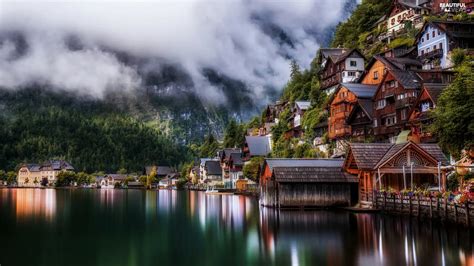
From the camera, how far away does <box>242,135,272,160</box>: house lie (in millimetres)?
133875

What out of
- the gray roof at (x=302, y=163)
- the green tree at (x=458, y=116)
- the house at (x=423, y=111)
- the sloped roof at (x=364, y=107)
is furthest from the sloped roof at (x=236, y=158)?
the green tree at (x=458, y=116)

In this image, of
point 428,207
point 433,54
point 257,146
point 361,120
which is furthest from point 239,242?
point 257,146

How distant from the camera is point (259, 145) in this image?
136 metres

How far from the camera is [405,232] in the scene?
3466 cm

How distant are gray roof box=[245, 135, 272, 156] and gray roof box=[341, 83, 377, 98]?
47.5 meters

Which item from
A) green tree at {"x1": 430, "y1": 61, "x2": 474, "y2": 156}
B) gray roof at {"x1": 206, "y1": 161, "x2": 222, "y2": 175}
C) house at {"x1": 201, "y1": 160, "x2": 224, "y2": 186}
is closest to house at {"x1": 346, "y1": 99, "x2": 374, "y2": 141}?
green tree at {"x1": 430, "y1": 61, "x2": 474, "y2": 156}

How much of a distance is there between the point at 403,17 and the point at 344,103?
40.0 m

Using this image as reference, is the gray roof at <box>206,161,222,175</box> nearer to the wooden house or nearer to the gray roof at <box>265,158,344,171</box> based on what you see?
the wooden house

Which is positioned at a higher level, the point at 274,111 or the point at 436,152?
the point at 274,111

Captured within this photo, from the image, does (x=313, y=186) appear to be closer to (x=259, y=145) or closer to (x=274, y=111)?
(x=259, y=145)

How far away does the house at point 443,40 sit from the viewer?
85750mm

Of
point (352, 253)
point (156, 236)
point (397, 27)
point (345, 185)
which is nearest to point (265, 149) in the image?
point (397, 27)

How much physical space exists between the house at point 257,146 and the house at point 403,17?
39990mm

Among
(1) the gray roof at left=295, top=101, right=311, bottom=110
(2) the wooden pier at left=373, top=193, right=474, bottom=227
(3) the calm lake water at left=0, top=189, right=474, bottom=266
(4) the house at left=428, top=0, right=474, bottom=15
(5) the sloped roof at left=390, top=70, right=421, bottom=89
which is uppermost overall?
(4) the house at left=428, top=0, right=474, bottom=15
